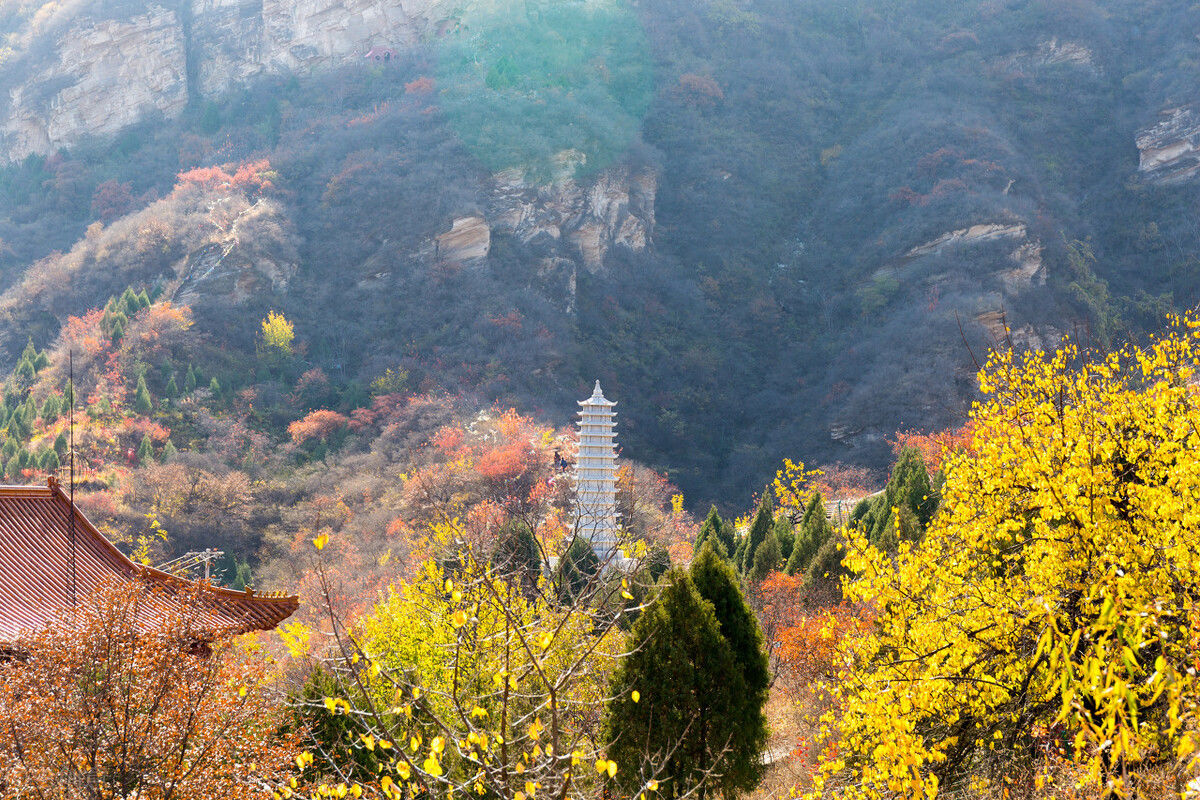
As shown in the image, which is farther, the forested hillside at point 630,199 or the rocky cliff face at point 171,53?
the rocky cliff face at point 171,53

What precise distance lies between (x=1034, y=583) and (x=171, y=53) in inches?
3296

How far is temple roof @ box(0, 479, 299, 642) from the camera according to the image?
12781 millimetres

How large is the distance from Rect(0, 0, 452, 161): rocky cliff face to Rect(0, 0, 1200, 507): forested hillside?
0.92 ft

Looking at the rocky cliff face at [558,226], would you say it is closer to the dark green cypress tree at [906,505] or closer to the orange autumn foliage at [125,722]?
the dark green cypress tree at [906,505]

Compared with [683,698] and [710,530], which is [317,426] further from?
[683,698]

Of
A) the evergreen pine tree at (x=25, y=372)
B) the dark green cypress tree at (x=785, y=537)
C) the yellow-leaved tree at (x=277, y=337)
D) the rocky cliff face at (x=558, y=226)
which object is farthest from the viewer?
the rocky cliff face at (x=558, y=226)

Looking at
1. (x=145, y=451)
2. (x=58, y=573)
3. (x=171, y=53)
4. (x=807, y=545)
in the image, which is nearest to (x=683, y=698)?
(x=58, y=573)

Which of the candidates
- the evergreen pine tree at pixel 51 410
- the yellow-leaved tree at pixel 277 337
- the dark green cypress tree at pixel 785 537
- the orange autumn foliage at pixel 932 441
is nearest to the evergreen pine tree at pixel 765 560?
the dark green cypress tree at pixel 785 537

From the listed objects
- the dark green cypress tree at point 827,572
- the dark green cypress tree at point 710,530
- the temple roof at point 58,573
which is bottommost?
the dark green cypress tree at point 710,530

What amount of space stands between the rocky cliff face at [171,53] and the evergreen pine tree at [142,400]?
40.8 meters

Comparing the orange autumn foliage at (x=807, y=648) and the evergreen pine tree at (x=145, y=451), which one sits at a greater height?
the orange autumn foliage at (x=807, y=648)

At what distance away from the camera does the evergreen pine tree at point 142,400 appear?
41219 millimetres

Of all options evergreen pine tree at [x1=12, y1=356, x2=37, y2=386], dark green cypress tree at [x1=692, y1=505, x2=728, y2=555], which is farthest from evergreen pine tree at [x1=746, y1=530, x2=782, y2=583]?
evergreen pine tree at [x1=12, y1=356, x2=37, y2=386]

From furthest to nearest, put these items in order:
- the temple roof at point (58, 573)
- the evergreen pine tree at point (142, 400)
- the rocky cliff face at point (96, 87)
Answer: the rocky cliff face at point (96, 87), the evergreen pine tree at point (142, 400), the temple roof at point (58, 573)
